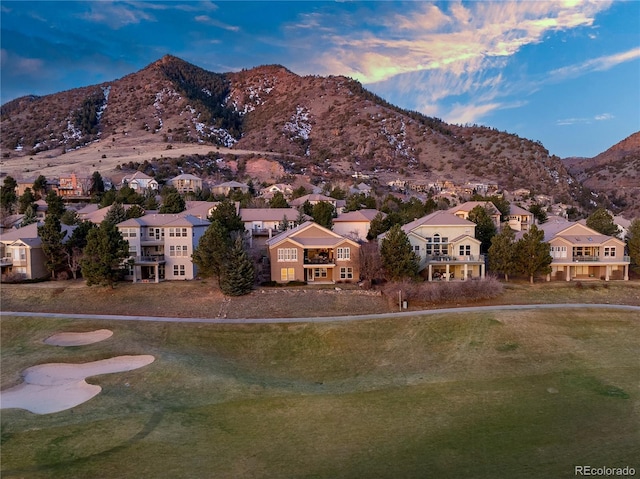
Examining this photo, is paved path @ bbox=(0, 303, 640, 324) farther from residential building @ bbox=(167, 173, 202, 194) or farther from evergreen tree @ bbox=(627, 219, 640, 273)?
residential building @ bbox=(167, 173, 202, 194)

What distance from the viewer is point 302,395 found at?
25344mm

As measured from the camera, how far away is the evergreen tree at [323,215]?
62144mm

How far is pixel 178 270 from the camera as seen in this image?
164ft

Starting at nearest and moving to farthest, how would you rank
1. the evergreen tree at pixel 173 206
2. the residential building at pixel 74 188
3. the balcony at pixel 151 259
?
1. the balcony at pixel 151 259
2. the evergreen tree at pixel 173 206
3. the residential building at pixel 74 188

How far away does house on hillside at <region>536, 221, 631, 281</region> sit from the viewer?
49.8 metres

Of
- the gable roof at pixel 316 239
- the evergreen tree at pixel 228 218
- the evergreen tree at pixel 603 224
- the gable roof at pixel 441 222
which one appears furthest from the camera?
the evergreen tree at pixel 603 224

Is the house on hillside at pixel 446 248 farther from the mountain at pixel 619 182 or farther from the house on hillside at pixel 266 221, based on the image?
the mountain at pixel 619 182

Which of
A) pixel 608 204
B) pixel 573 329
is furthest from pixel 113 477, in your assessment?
pixel 608 204

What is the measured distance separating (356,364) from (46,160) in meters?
140

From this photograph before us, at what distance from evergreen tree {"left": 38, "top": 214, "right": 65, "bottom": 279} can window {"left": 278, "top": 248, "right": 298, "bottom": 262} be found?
20.9 m

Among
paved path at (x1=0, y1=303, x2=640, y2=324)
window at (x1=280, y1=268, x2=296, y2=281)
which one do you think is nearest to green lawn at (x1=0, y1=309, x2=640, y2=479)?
paved path at (x1=0, y1=303, x2=640, y2=324)

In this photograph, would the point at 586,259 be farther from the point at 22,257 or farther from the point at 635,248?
the point at 22,257

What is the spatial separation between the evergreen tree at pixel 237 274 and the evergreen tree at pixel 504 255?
22.6 meters

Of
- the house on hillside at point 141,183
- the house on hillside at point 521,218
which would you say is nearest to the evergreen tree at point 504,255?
the house on hillside at point 521,218
